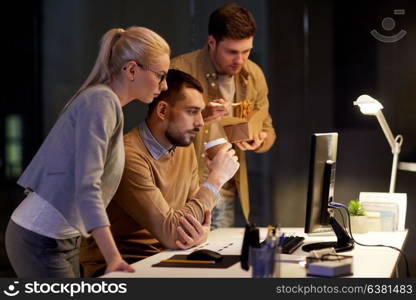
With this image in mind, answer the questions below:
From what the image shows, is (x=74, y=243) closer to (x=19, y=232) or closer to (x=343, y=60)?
(x=19, y=232)

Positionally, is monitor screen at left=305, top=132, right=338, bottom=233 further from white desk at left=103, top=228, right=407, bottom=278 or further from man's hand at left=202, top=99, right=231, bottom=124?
man's hand at left=202, top=99, right=231, bottom=124

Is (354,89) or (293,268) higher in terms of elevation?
(354,89)

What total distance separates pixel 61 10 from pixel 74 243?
343 cm

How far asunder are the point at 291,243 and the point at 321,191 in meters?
0.26

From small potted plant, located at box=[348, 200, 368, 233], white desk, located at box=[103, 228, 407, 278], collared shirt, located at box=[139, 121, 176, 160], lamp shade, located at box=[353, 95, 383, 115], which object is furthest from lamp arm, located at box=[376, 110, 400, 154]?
collared shirt, located at box=[139, 121, 176, 160]

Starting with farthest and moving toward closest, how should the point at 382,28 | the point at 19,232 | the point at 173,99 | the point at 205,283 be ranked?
the point at 382,28 → the point at 173,99 → the point at 19,232 → the point at 205,283

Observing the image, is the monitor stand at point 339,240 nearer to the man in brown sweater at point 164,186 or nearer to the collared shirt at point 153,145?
the man in brown sweater at point 164,186

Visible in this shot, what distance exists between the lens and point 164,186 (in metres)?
3.29

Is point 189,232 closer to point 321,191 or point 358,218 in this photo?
point 321,191

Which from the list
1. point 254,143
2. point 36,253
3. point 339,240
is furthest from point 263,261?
point 254,143

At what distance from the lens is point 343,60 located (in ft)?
18.9

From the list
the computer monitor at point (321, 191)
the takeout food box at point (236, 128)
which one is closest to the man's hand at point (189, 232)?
the computer monitor at point (321, 191)

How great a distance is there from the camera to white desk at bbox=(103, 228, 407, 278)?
2514mm

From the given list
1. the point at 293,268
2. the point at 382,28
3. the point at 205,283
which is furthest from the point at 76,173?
the point at 382,28
